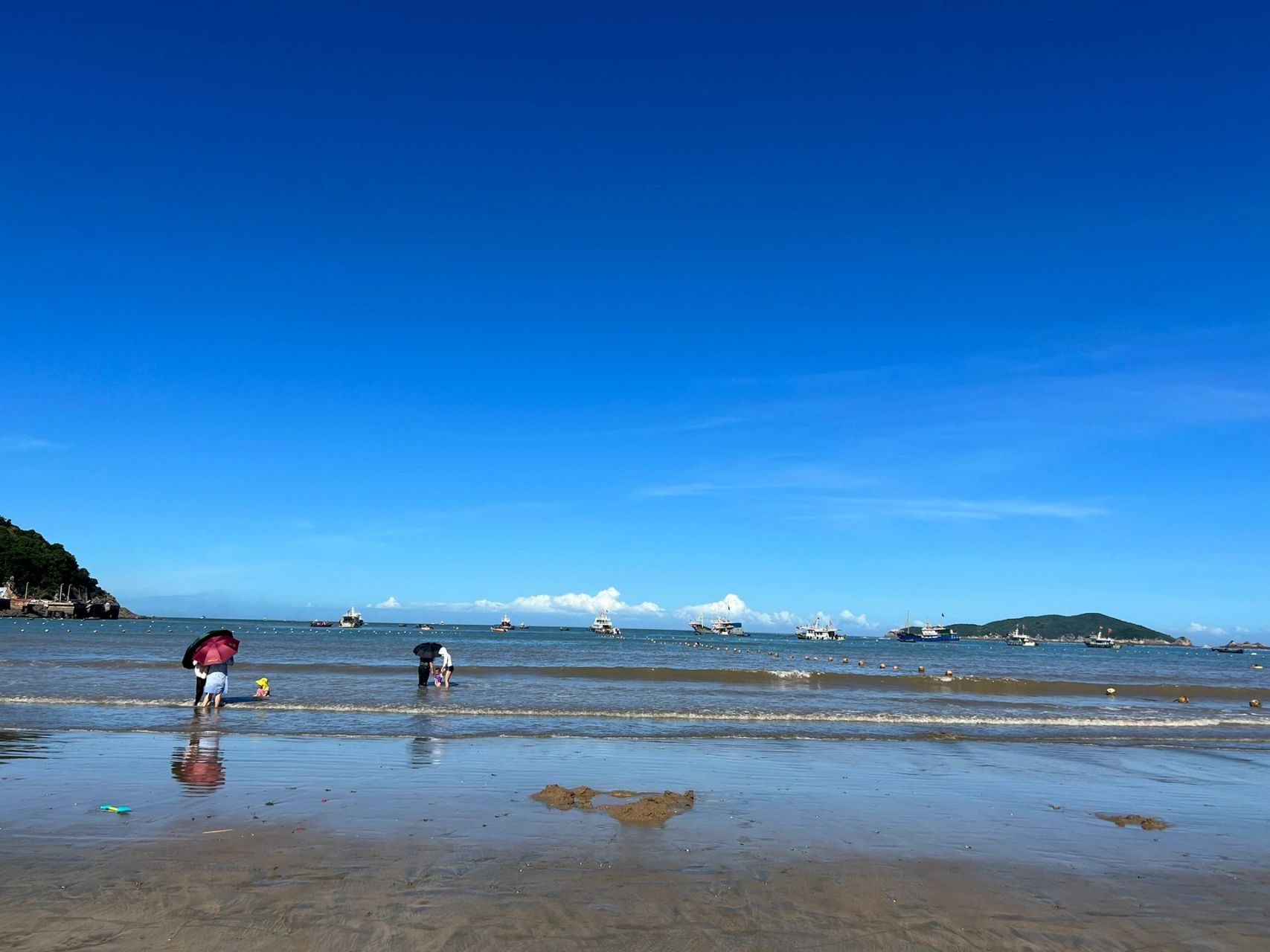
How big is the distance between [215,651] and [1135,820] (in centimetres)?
2132

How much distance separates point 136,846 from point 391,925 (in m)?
3.82

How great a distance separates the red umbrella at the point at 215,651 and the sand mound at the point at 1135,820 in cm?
2022

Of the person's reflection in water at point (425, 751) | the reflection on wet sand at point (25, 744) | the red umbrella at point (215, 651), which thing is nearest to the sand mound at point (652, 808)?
the person's reflection in water at point (425, 751)

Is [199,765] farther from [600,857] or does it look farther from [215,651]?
[215,651]

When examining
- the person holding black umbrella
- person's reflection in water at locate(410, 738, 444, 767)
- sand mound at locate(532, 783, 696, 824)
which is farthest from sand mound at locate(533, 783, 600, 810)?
the person holding black umbrella

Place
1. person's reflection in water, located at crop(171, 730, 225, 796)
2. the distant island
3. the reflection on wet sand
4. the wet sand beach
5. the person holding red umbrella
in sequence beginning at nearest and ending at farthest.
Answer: the wet sand beach
person's reflection in water, located at crop(171, 730, 225, 796)
the reflection on wet sand
the person holding red umbrella
the distant island

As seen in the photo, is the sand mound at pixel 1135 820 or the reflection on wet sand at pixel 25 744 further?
the reflection on wet sand at pixel 25 744

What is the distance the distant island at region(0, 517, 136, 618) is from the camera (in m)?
148

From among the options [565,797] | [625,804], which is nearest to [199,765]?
[565,797]

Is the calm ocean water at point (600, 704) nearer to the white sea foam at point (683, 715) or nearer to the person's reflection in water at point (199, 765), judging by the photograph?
the white sea foam at point (683, 715)

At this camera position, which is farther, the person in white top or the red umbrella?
the person in white top

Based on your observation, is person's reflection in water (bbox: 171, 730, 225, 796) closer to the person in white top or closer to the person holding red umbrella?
the person holding red umbrella

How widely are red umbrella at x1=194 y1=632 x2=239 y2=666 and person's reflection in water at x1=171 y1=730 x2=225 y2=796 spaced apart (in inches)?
221

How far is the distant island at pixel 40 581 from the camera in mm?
147500
